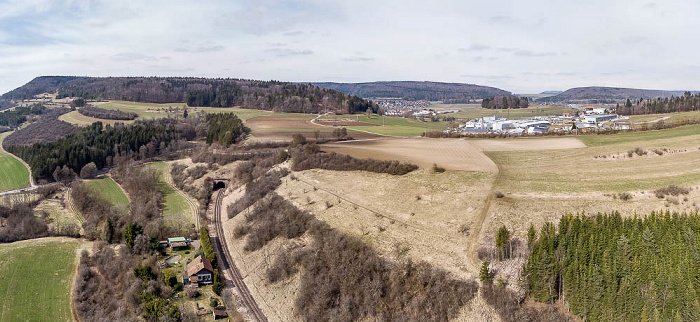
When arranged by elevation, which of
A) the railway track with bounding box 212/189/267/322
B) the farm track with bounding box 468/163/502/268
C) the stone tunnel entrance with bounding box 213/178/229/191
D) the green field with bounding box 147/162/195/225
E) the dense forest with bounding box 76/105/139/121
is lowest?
the railway track with bounding box 212/189/267/322

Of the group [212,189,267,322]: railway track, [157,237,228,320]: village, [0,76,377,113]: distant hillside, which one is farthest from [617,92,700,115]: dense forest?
[157,237,228,320]: village

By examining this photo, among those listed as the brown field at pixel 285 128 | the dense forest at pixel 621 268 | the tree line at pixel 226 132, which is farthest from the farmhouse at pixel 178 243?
the brown field at pixel 285 128

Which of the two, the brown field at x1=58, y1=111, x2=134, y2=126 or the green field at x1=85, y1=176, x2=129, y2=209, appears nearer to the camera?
the green field at x1=85, y1=176, x2=129, y2=209

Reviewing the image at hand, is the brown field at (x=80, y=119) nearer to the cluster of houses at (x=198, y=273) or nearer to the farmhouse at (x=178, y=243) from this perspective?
the farmhouse at (x=178, y=243)

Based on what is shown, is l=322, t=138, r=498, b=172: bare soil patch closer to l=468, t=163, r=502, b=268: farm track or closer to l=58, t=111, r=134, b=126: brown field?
l=468, t=163, r=502, b=268: farm track

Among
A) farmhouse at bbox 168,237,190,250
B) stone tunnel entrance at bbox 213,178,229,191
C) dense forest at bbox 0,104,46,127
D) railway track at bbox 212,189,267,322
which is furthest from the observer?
dense forest at bbox 0,104,46,127

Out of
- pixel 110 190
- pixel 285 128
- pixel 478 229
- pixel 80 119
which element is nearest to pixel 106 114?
pixel 80 119
